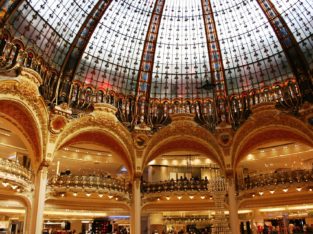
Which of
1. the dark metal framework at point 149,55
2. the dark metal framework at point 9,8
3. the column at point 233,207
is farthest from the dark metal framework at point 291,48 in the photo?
Answer: the dark metal framework at point 9,8

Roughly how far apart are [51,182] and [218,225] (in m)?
12.8

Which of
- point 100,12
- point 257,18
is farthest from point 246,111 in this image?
point 100,12

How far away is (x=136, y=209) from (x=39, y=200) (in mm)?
7920

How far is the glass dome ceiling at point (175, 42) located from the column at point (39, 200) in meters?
7.79

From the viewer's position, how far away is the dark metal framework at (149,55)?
2699 cm

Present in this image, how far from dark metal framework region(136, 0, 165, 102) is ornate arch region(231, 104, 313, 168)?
888 centimetres

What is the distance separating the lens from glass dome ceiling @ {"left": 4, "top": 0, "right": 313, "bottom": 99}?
24.5 meters

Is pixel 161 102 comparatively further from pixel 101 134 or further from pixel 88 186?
→ pixel 88 186

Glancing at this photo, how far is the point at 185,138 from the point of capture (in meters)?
28.4

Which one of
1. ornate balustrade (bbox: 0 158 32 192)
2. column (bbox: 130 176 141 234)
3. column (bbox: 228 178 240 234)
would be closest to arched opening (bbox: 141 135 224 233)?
column (bbox: 130 176 141 234)

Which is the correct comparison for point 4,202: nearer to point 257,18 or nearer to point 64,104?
point 64,104

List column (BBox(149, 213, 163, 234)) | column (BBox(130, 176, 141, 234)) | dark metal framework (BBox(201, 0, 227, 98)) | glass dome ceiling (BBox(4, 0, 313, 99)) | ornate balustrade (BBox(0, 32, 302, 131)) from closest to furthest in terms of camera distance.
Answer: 1. glass dome ceiling (BBox(4, 0, 313, 99))
2. ornate balustrade (BBox(0, 32, 302, 131))
3. column (BBox(130, 176, 141, 234))
4. dark metal framework (BBox(201, 0, 227, 98))
5. column (BBox(149, 213, 163, 234))

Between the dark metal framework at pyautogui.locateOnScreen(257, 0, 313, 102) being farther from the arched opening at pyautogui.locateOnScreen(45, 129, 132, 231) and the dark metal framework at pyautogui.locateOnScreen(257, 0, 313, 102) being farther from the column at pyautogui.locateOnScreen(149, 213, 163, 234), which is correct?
the column at pyautogui.locateOnScreen(149, 213, 163, 234)

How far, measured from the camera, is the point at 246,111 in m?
Answer: 27.6
